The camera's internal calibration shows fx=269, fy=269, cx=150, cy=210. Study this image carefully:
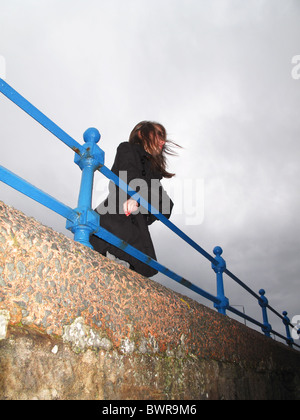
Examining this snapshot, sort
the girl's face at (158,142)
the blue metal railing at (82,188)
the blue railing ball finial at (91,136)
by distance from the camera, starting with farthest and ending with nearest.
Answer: the girl's face at (158,142) < the blue railing ball finial at (91,136) < the blue metal railing at (82,188)

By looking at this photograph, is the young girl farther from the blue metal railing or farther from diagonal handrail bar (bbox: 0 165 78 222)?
diagonal handrail bar (bbox: 0 165 78 222)

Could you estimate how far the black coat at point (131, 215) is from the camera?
1.80 metres

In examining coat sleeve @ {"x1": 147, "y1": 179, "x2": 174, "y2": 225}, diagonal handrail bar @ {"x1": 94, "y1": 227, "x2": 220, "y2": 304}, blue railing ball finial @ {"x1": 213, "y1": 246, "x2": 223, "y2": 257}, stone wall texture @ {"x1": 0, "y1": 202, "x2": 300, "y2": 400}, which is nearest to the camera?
stone wall texture @ {"x1": 0, "y1": 202, "x2": 300, "y2": 400}

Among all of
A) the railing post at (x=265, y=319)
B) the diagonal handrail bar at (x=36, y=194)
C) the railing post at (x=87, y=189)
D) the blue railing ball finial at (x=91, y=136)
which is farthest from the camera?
the railing post at (x=265, y=319)

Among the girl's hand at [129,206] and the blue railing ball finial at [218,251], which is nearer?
the girl's hand at [129,206]

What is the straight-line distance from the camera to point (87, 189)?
4.50ft

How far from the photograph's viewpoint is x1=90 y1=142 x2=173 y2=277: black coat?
1.80 m

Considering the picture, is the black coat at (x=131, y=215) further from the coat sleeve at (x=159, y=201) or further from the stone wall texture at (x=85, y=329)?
the stone wall texture at (x=85, y=329)

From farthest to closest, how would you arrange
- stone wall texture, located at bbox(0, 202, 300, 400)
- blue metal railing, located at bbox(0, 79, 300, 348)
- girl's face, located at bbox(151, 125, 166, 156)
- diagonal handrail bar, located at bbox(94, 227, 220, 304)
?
girl's face, located at bbox(151, 125, 166, 156), diagonal handrail bar, located at bbox(94, 227, 220, 304), blue metal railing, located at bbox(0, 79, 300, 348), stone wall texture, located at bbox(0, 202, 300, 400)

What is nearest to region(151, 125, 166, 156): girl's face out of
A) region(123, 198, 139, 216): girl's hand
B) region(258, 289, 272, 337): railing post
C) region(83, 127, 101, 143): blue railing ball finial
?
region(123, 198, 139, 216): girl's hand

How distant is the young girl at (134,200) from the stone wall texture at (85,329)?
0.43 metres

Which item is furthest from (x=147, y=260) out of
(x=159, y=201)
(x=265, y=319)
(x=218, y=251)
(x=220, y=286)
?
(x=265, y=319)

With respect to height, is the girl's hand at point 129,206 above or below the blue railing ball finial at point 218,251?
below

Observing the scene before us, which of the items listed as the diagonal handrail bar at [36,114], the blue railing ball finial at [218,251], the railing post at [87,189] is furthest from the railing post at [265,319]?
the diagonal handrail bar at [36,114]
